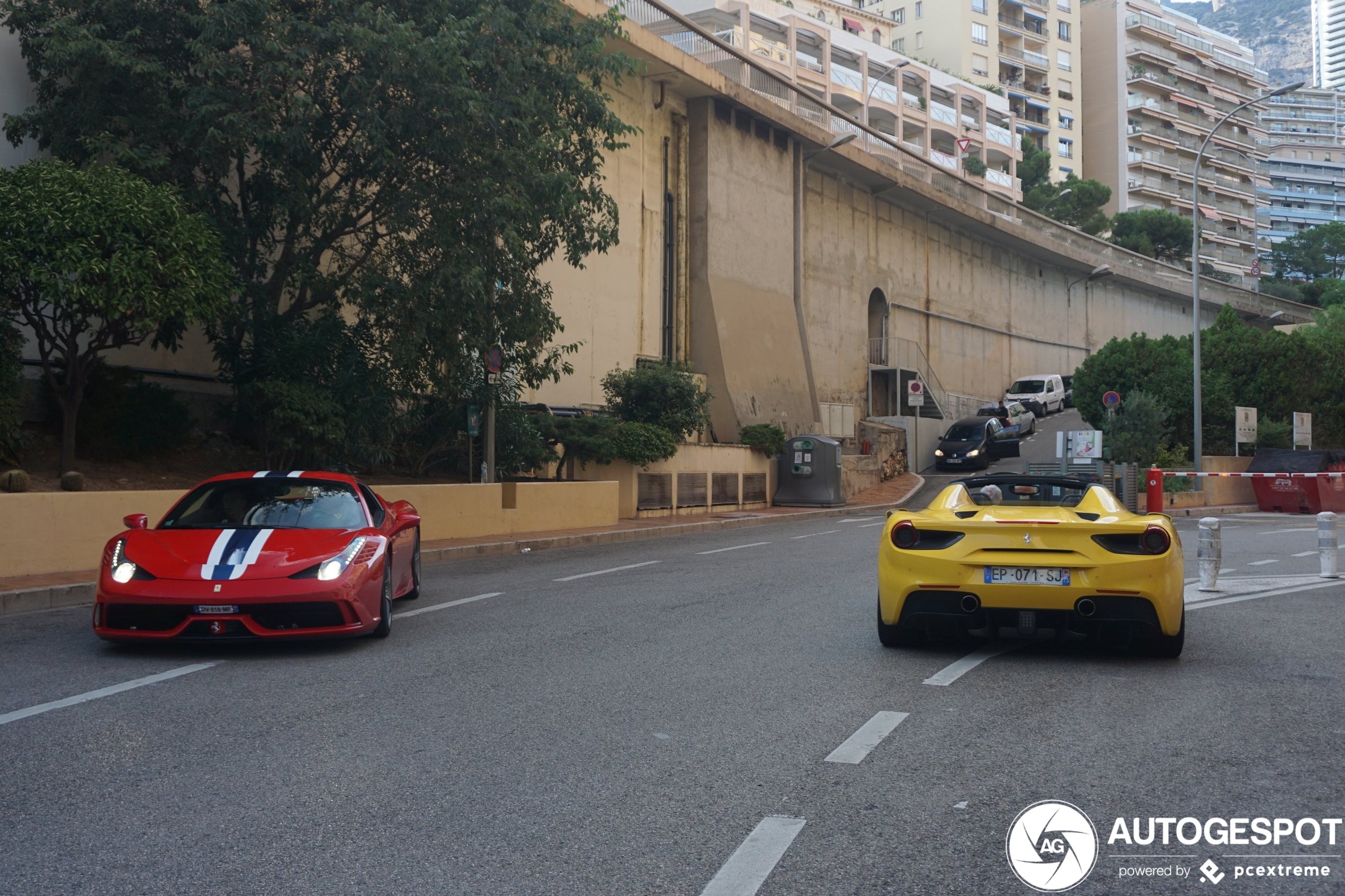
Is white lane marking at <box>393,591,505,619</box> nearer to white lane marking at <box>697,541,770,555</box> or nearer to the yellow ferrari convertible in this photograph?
the yellow ferrari convertible

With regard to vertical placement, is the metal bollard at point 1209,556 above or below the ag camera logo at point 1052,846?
above

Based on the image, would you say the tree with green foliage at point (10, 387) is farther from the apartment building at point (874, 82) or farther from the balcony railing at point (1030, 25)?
the balcony railing at point (1030, 25)

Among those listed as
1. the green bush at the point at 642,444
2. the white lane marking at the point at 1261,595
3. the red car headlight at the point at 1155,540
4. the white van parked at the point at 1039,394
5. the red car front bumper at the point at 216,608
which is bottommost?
the white lane marking at the point at 1261,595

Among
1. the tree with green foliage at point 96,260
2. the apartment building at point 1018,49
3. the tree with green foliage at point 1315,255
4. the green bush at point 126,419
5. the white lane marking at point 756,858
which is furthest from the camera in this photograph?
the tree with green foliage at point 1315,255

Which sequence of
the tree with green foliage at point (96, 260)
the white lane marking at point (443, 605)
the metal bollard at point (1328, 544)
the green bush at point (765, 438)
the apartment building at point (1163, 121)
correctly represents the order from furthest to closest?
the apartment building at point (1163, 121) → the green bush at point (765, 438) → the metal bollard at point (1328, 544) → the tree with green foliage at point (96, 260) → the white lane marking at point (443, 605)

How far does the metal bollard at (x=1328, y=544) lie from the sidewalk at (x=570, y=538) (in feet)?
35.2

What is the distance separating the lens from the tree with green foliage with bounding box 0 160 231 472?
42.2ft

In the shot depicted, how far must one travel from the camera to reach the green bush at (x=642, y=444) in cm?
2428

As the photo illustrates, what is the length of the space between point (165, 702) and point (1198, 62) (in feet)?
393

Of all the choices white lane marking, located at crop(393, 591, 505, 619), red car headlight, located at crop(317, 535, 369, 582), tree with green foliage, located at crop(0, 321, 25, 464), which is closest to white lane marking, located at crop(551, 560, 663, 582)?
white lane marking, located at crop(393, 591, 505, 619)

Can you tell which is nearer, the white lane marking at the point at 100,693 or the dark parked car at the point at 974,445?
the white lane marking at the point at 100,693

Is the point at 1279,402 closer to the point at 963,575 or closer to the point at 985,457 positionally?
the point at 985,457

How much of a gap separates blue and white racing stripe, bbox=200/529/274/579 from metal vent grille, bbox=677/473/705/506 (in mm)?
18608

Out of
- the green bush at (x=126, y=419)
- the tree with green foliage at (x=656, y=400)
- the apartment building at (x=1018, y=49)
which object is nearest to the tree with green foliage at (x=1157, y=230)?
the apartment building at (x=1018, y=49)
